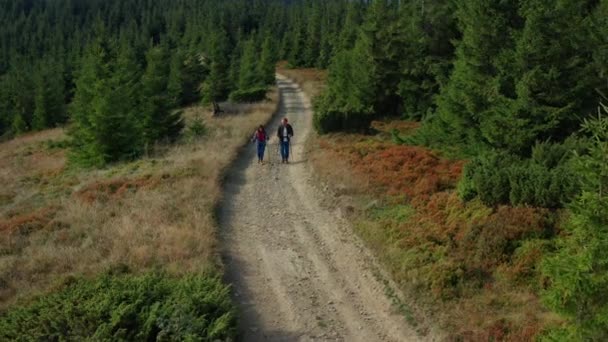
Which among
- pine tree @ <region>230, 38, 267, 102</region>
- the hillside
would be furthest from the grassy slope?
pine tree @ <region>230, 38, 267, 102</region>

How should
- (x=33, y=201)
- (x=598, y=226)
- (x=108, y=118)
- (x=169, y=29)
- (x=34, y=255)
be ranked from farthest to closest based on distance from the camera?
(x=169, y=29), (x=108, y=118), (x=33, y=201), (x=34, y=255), (x=598, y=226)

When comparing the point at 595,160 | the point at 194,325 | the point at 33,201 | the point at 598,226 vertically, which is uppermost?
the point at 595,160

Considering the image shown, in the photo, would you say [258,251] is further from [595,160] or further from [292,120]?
[292,120]

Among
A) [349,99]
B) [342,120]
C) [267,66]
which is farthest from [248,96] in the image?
[342,120]

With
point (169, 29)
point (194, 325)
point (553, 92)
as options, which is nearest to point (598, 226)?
point (194, 325)

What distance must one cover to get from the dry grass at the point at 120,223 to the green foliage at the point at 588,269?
748 cm

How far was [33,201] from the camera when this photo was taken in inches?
833

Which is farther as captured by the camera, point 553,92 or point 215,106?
point 215,106

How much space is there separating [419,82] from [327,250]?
866 inches

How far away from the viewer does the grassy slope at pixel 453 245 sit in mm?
10055

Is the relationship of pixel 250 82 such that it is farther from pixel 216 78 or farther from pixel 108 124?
pixel 108 124

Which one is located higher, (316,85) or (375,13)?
(375,13)

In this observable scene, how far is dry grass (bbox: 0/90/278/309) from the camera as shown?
39.6 feet

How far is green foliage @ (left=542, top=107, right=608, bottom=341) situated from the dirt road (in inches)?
136
